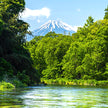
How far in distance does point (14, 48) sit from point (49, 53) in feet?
182

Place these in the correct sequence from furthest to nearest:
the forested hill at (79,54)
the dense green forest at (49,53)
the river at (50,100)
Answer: the forested hill at (79,54) < the dense green forest at (49,53) < the river at (50,100)

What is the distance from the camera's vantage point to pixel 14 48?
48.1 meters

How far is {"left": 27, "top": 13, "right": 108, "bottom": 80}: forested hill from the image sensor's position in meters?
83.2

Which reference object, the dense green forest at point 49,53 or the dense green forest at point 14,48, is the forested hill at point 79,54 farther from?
the dense green forest at point 14,48

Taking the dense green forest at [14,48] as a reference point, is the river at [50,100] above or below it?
below

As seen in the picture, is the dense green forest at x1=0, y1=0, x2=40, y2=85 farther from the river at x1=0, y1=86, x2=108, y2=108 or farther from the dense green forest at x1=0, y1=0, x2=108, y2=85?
the river at x1=0, y1=86, x2=108, y2=108

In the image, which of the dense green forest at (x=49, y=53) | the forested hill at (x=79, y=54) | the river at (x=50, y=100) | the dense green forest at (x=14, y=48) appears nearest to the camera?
the river at (x=50, y=100)

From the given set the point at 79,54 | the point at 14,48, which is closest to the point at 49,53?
the point at 79,54

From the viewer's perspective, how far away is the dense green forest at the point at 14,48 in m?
41.5

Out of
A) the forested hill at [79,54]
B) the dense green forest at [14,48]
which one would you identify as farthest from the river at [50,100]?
the forested hill at [79,54]

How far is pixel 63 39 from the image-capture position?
10819 centimetres

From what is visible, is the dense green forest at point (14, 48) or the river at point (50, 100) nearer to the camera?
the river at point (50, 100)

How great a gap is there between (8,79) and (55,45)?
64.4m

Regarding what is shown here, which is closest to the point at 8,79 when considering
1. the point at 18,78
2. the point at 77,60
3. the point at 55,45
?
the point at 18,78
